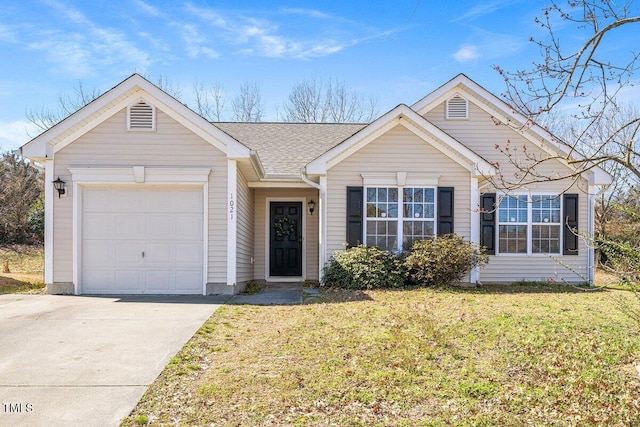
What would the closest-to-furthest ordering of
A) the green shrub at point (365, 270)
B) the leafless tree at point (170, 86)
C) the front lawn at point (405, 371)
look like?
1. the front lawn at point (405, 371)
2. the green shrub at point (365, 270)
3. the leafless tree at point (170, 86)

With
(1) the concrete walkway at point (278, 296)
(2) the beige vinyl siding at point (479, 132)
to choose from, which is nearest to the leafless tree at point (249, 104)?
(2) the beige vinyl siding at point (479, 132)

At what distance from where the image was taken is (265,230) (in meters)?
14.3

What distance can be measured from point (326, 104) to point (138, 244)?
21.9m

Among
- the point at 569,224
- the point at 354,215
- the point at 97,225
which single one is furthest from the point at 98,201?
the point at 569,224

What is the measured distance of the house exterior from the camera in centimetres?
1055

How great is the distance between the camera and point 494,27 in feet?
26.5

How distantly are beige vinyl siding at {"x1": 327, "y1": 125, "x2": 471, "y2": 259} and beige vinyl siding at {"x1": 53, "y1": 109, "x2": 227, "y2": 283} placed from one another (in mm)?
2632

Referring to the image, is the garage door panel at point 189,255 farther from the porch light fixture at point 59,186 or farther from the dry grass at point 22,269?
the dry grass at point 22,269

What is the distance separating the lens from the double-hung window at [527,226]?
12945mm

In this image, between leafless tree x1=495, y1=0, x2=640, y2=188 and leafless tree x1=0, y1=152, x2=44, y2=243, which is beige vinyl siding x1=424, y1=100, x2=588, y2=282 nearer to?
leafless tree x1=495, y1=0, x2=640, y2=188

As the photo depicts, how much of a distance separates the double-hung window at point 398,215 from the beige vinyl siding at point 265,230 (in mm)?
2510

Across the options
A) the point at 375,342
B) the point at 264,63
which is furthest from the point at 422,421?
the point at 264,63

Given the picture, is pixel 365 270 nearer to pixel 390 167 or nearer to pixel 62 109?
pixel 390 167

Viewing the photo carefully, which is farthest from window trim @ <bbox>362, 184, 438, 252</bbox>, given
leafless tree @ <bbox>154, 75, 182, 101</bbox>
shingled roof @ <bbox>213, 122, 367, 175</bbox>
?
leafless tree @ <bbox>154, 75, 182, 101</bbox>
